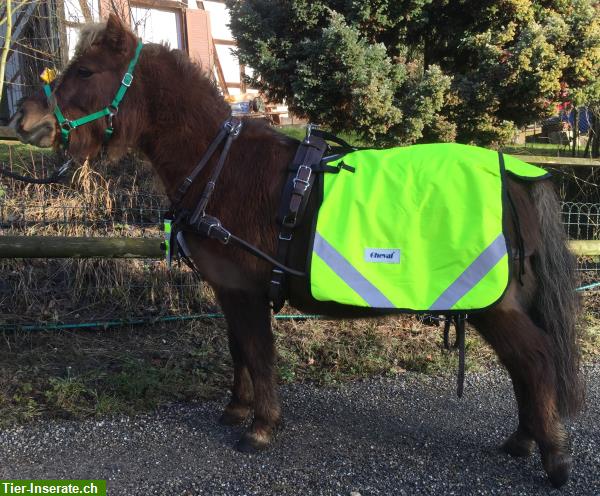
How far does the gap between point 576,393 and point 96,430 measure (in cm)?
261

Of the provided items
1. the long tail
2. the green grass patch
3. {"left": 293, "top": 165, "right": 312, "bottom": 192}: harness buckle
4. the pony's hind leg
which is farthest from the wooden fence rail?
{"left": 293, "top": 165, "right": 312, "bottom": 192}: harness buckle

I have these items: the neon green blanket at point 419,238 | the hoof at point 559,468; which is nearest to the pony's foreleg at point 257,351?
the neon green blanket at point 419,238

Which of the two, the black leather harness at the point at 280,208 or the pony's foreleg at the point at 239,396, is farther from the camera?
the pony's foreleg at the point at 239,396

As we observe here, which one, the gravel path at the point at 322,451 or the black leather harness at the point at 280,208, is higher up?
the black leather harness at the point at 280,208

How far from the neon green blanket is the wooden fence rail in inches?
64.9

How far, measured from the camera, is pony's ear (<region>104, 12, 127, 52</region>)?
8.05ft

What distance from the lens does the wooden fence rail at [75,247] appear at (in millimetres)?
3557

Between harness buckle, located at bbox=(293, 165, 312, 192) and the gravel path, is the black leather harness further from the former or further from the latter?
the gravel path

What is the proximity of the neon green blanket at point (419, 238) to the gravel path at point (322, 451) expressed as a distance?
2.91ft

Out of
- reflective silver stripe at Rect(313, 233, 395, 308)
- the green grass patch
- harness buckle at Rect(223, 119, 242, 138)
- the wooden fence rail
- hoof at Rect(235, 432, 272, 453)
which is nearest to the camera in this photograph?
reflective silver stripe at Rect(313, 233, 395, 308)

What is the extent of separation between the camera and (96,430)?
2871 millimetres

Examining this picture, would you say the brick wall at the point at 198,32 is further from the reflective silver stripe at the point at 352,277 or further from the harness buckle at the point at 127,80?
the reflective silver stripe at the point at 352,277

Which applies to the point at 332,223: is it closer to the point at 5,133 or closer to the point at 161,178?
the point at 161,178

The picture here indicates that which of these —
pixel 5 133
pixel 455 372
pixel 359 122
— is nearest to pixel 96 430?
pixel 5 133
